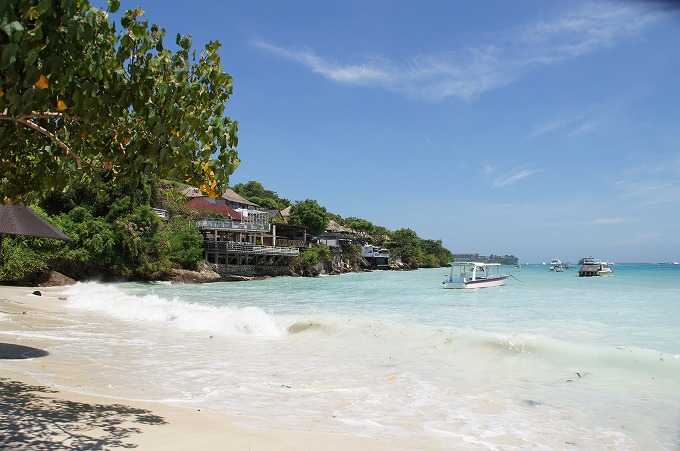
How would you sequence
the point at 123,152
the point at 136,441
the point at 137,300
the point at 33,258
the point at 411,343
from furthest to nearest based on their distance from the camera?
the point at 33,258
the point at 137,300
the point at 411,343
the point at 123,152
the point at 136,441

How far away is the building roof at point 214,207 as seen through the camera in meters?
53.4

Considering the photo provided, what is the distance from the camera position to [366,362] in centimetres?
915

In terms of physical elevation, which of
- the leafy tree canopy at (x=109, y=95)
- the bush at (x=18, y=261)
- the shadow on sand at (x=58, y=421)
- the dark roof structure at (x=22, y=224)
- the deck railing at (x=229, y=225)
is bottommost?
the shadow on sand at (x=58, y=421)

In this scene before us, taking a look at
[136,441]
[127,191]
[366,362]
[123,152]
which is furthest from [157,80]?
[127,191]

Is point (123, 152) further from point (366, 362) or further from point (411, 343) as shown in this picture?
point (411, 343)

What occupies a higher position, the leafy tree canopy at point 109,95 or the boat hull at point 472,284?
the leafy tree canopy at point 109,95

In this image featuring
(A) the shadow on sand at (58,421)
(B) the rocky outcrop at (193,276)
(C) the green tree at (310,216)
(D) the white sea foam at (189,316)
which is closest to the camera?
(A) the shadow on sand at (58,421)

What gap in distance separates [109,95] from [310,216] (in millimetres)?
65691

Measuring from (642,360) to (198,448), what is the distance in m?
8.50

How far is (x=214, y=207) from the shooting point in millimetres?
54250

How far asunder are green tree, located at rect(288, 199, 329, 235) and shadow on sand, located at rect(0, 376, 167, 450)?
208ft

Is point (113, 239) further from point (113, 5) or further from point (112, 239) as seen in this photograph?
point (113, 5)

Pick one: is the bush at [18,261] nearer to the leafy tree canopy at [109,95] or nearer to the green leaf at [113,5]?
the leafy tree canopy at [109,95]

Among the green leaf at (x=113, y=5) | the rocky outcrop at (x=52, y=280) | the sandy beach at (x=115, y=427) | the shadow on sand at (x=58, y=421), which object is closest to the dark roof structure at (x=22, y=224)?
the sandy beach at (x=115, y=427)
